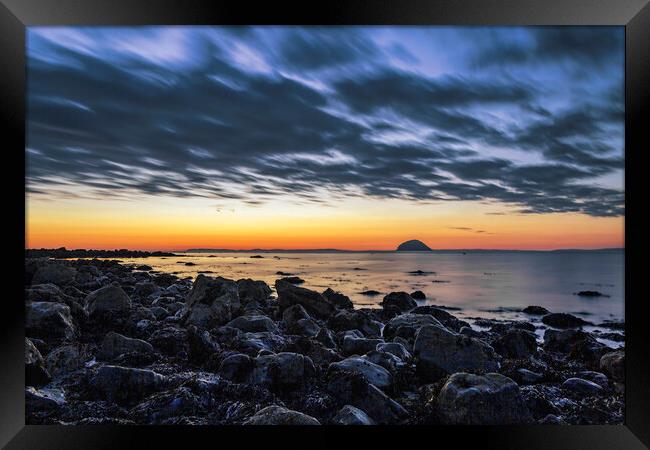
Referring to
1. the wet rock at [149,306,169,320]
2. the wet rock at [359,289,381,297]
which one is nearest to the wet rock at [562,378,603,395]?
the wet rock at [149,306,169,320]

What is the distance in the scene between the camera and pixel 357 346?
5051 mm

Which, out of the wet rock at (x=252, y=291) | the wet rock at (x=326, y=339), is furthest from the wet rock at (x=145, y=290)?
the wet rock at (x=326, y=339)

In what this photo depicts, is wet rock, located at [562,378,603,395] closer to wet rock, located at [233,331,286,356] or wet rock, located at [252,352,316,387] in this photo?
wet rock, located at [252,352,316,387]

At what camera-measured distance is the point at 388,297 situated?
36.2ft

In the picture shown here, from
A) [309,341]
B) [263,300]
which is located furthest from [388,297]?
[309,341]

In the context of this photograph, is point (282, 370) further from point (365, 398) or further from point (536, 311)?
point (536, 311)

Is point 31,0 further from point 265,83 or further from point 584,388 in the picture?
point 584,388

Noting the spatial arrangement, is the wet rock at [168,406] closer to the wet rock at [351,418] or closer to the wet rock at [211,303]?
the wet rock at [351,418]

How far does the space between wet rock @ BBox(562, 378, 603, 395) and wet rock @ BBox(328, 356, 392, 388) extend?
1.98 m

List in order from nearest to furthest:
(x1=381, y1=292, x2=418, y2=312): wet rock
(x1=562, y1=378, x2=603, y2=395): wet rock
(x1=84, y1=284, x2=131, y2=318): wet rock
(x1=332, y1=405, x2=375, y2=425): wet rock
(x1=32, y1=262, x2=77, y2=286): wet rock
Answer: (x1=332, y1=405, x2=375, y2=425): wet rock
(x1=562, y1=378, x2=603, y2=395): wet rock
(x1=84, y1=284, x2=131, y2=318): wet rock
(x1=32, y1=262, x2=77, y2=286): wet rock
(x1=381, y1=292, x2=418, y2=312): wet rock

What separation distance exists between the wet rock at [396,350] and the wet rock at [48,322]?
4.05 meters

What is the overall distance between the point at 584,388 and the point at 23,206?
18.0ft

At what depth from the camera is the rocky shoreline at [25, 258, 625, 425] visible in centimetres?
303

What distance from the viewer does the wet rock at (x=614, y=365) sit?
4482mm
